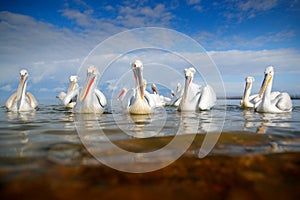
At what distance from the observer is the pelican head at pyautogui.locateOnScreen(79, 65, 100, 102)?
6664mm

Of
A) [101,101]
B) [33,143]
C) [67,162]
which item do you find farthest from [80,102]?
[67,162]

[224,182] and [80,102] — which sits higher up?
[80,102]

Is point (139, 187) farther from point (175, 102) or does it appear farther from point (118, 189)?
point (175, 102)

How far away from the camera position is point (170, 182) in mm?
1495

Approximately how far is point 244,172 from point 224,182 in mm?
273

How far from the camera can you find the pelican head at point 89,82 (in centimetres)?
666

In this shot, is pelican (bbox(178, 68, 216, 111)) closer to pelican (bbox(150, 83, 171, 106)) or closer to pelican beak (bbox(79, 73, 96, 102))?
pelican (bbox(150, 83, 171, 106))

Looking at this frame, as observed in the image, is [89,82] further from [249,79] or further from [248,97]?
[249,79]

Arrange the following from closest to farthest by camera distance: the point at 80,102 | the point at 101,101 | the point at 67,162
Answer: the point at 67,162
the point at 80,102
the point at 101,101

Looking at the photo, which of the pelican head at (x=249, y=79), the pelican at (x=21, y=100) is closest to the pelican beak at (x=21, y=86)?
the pelican at (x=21, y=100)


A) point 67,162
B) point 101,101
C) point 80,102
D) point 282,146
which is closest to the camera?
point 67,162

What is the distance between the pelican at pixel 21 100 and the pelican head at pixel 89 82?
3.20m

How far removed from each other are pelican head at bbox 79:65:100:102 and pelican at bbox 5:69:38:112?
3.20 meters

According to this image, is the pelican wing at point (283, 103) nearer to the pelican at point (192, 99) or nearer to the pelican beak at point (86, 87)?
the pelican at point (192, 99)
